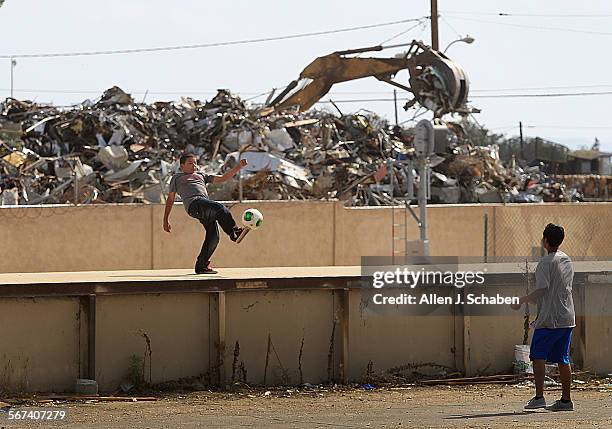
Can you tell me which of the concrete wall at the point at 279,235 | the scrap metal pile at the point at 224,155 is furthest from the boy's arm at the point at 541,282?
the scrap metal pile at the point at 224,155

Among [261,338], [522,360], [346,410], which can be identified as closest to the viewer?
[346,410]

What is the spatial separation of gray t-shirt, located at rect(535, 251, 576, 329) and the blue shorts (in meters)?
0.09

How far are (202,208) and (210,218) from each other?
15cm

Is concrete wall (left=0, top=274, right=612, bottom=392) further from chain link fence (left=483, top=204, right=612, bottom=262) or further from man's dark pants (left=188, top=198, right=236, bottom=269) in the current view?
chain link fence (left=483, top=204, right=612, bottom=262)

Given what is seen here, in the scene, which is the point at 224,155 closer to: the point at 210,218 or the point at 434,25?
the point at 434,25

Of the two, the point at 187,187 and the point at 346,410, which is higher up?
the point at 187,187

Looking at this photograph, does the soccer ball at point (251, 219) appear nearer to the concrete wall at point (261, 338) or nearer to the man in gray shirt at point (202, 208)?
the man in gray shirt at point (202, 208)

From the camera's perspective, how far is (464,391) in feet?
41.7

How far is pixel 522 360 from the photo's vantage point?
13445 millimetres

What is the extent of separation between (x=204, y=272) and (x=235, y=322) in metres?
A: 0.92

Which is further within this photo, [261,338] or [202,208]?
[202,208]

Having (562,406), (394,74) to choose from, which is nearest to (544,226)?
(394,74)

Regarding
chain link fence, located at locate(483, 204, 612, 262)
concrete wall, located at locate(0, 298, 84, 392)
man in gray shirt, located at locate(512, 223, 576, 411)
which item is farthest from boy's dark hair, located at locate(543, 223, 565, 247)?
chain link fence, located at locate(483, 204, 612, 262)

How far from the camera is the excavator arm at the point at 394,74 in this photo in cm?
2347
